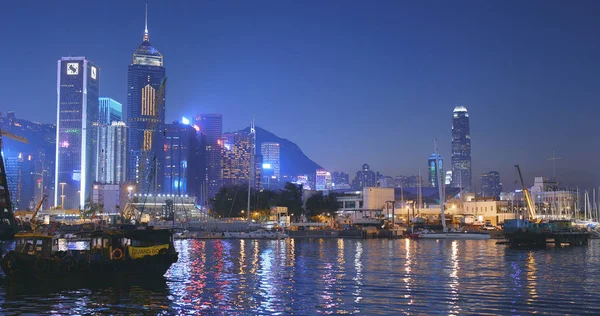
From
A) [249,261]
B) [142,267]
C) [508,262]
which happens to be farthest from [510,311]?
[249,261]

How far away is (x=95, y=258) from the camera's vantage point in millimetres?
42812

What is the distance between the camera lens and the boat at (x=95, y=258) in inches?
1628

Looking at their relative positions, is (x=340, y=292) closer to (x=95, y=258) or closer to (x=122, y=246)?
(x=122, y=246)

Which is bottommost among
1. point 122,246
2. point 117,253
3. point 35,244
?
point 117,253

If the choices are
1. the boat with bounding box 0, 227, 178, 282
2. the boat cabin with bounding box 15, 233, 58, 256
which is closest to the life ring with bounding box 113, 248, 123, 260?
the boat with bounding box 0, 227, 178, 282

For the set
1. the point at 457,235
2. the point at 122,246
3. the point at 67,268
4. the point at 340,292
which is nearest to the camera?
the point at 340,292

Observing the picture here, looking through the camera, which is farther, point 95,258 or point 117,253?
point 117,253

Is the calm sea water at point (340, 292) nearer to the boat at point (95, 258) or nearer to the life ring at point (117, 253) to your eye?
the boat at point (95, 258)

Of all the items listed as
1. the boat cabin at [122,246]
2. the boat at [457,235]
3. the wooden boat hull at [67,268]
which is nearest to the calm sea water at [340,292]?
the wooden boat hull at [67,268]

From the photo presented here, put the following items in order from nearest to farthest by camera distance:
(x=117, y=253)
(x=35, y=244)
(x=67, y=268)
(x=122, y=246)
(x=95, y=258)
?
(x=67, y=268) < (x=35, y=244) < (x=95, y=258) < (x=117, y=253) < (x=122, y=246)

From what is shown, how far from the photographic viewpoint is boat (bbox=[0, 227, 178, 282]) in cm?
4134

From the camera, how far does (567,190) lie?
187 m

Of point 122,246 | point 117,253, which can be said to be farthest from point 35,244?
point 122,246

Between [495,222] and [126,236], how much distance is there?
13584cm
